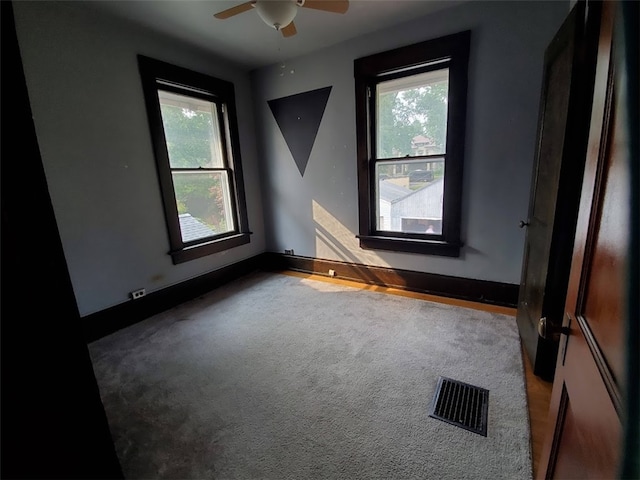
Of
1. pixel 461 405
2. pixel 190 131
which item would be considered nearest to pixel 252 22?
pixel 190 131

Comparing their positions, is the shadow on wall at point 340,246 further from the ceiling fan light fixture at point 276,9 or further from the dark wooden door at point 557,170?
the ceiling fan light fixture at point 276,9

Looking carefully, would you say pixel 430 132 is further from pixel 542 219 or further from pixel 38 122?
pixel 38 122

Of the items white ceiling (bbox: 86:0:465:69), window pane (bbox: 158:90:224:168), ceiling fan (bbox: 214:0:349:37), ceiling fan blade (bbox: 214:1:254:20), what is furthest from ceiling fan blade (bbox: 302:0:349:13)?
window pane (bbox: 158:90:224:168)

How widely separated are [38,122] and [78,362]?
223cm

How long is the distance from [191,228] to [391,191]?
2.23 metres

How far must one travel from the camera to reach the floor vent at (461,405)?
1.46 metres

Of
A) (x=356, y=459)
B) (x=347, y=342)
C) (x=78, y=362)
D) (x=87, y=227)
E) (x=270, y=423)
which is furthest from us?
(x=87, y=227)

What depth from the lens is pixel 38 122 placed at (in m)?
2.08

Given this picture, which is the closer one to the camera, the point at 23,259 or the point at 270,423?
the point at 23,259

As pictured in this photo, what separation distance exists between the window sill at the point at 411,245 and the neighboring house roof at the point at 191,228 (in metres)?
1.80

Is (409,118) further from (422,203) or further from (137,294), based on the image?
(137,294)

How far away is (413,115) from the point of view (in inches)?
111

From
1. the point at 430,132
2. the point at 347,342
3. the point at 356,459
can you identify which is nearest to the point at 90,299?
the point at 347,342

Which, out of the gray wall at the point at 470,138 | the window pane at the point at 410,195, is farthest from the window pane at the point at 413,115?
the gray wall at the point at 470,138
